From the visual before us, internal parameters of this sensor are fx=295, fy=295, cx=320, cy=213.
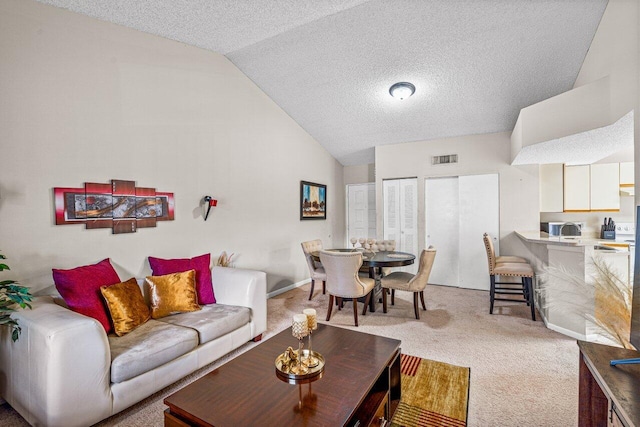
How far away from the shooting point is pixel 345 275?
3348mm

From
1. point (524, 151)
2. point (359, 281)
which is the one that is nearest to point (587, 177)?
point (524, 151)

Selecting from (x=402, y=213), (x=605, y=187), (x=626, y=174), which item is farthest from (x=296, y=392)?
(x=626, y=174)

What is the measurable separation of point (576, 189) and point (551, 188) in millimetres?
295

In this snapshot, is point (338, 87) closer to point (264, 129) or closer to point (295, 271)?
point (264, 129)

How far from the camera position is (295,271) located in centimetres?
526

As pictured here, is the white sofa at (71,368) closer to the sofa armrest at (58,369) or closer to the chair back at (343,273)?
the sofa armrest at (58,369)

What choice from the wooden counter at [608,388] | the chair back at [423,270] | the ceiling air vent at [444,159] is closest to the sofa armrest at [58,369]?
the wooden counter at [608,388]

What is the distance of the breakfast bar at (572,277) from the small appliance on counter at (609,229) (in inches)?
39.4

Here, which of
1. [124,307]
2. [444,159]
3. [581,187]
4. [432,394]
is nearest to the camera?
[432,394]

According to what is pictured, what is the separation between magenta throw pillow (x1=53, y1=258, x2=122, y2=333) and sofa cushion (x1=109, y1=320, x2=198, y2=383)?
0.68ft

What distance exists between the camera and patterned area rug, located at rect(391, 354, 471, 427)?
1.88 m

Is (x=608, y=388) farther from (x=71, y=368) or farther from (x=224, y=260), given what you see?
(x=224, y=260)

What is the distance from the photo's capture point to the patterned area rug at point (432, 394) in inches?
74.2

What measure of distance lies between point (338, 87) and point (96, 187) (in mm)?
3209
